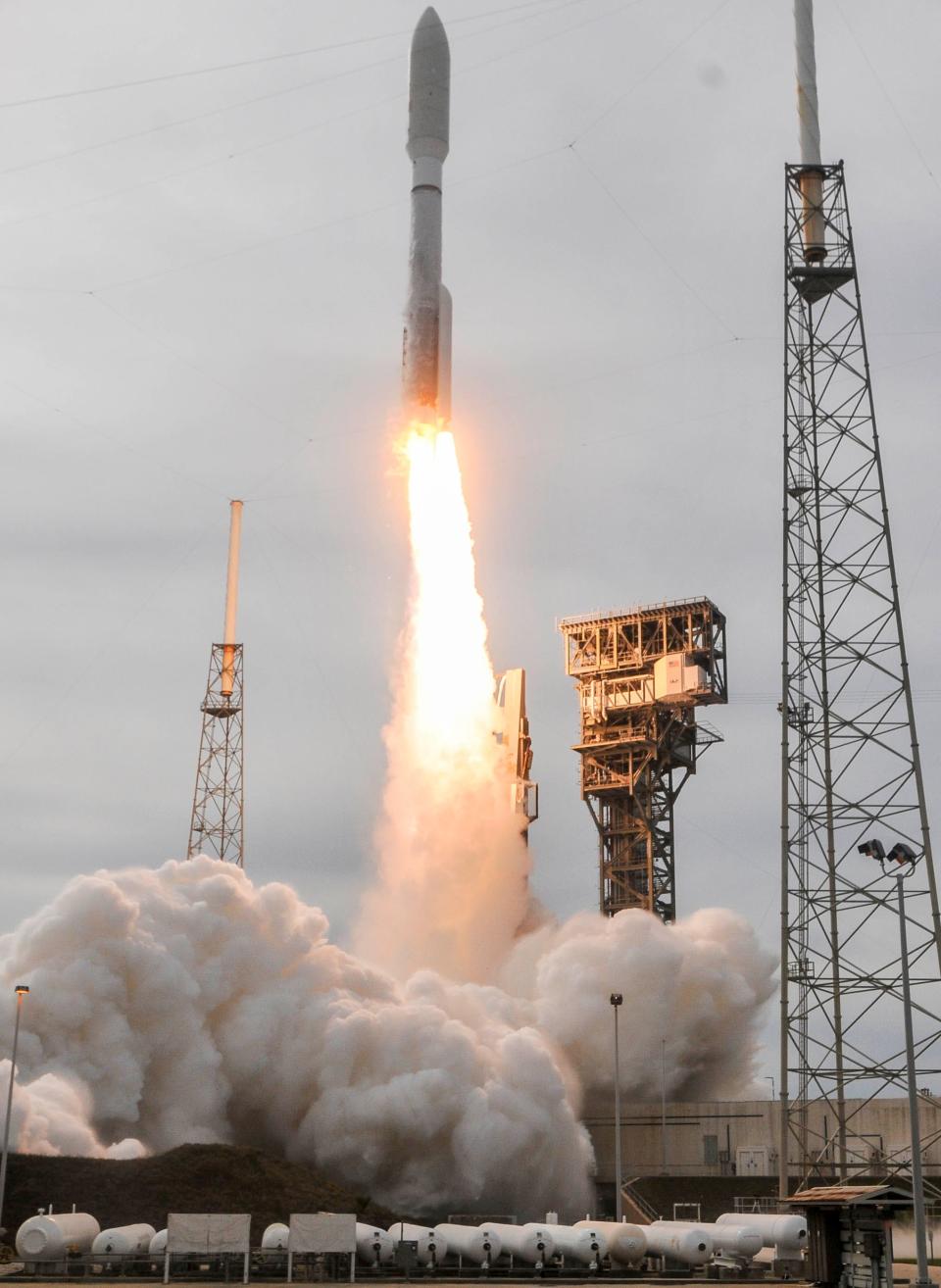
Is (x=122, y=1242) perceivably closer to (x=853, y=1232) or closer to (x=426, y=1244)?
(x=426, y=1244)

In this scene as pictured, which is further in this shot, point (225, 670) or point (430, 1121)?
point (225, 670)

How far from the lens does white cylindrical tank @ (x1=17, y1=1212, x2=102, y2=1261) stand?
50.9 m

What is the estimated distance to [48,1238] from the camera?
5091 centimetres

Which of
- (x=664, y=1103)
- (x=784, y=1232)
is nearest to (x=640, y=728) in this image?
(x=664, y=1103)

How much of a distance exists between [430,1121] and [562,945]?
17.8 m

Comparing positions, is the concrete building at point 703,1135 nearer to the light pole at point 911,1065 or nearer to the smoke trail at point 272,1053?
the smoke trail at point 272,1053

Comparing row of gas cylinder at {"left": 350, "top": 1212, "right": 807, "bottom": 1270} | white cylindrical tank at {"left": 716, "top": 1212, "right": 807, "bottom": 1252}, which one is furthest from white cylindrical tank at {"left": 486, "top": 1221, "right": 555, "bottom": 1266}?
white cylindrical tank at {"left": 716, "top": 1212, "right": 807, "bottom": 1252}

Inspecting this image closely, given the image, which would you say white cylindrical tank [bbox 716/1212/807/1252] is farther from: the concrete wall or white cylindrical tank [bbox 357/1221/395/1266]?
the concrete wall

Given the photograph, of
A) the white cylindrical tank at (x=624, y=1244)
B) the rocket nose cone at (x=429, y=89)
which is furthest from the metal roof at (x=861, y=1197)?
the rocket nose cone at (x=429, y=89)

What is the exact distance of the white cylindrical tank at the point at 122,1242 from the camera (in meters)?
52.3

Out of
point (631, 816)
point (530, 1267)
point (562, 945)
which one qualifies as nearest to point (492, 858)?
point (562, 945)

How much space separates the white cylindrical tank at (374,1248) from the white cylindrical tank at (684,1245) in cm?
883

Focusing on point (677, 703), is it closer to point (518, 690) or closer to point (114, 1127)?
point (518, 690)

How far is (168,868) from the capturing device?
77.5 meters
